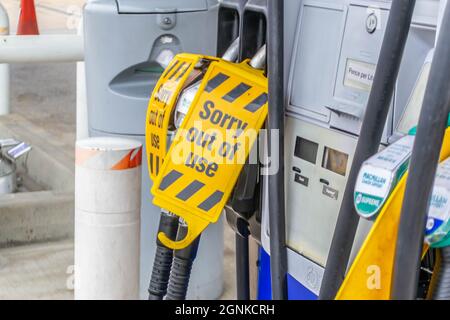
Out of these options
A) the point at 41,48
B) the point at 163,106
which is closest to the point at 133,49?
the point at 41,48

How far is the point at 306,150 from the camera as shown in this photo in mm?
1938

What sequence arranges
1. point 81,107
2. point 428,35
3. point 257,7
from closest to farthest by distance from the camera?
point 428,35 < point 257,7 < point 81,107

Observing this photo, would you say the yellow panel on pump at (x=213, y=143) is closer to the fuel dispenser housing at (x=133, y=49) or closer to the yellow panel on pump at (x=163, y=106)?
the yellow panel on pump at (x=163, y=106)

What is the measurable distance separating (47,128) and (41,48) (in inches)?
109

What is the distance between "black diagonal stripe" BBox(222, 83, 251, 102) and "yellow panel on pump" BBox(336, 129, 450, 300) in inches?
26.3

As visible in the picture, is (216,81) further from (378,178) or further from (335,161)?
(378,178)

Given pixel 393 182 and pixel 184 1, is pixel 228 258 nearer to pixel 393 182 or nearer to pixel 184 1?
pixel 184 1

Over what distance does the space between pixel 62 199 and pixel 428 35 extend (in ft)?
10.5

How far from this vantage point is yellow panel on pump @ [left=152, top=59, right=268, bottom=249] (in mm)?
1978

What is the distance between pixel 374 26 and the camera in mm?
1700

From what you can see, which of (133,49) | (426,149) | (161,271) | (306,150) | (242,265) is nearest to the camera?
(426,149)

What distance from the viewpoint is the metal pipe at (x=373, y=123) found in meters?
1.45
